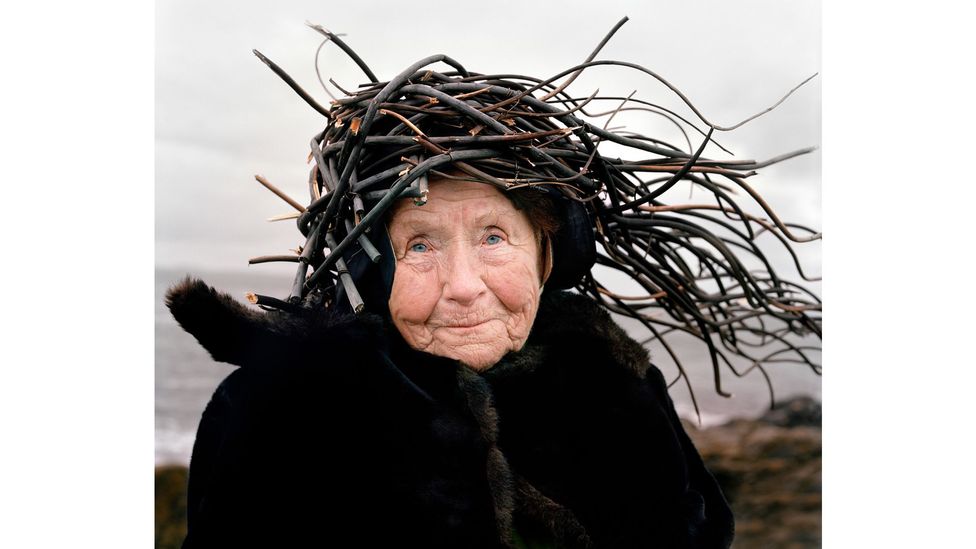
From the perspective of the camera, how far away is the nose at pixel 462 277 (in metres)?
1.63

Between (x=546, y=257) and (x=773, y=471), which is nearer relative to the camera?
(x=546, y=257)

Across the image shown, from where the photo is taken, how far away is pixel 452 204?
165 cm

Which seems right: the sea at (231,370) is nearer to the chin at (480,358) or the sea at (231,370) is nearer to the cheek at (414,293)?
the cheek at (414,293)

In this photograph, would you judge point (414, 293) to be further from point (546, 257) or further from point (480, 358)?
point (546, 257)

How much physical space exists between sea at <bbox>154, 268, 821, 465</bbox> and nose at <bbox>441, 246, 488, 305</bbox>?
37cm

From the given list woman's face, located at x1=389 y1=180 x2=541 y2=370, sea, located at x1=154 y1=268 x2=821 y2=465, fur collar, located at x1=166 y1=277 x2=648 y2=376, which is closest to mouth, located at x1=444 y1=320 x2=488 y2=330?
woman's face, located at x1=389 y1=180 x2=541 y2=370

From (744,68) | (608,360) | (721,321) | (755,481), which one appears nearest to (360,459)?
(608,360)

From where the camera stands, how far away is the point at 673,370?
2.50 metres

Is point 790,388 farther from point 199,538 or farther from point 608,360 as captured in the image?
point 199,538

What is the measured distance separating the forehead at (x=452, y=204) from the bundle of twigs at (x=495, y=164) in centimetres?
3

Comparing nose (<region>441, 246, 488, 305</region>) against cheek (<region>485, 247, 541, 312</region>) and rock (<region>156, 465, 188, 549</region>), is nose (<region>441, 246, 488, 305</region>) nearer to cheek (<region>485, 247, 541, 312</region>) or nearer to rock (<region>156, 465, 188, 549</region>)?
cheek (<region>485, 247, 541, 312</region>)

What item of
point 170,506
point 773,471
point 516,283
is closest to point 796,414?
point 773,471

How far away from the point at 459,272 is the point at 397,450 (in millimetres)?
320

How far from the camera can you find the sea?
187cm
